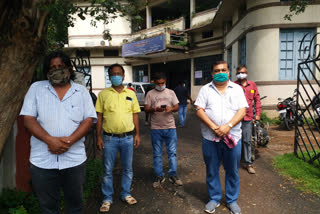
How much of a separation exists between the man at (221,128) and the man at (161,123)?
85 centimetres

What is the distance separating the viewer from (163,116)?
3.83m

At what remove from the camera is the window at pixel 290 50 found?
9.16 m

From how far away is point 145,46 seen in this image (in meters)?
17.0

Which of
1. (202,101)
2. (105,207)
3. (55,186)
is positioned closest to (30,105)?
(55,186)

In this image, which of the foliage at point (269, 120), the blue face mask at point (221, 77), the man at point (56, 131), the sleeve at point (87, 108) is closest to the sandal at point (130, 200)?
the man at point (56, 131)

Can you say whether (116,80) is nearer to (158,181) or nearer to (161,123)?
(161,123)

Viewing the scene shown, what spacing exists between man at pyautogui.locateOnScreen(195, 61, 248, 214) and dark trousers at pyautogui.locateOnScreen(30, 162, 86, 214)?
1587 millimetres

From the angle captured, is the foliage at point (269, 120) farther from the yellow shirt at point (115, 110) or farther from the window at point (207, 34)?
→ the window at point (207, 34)

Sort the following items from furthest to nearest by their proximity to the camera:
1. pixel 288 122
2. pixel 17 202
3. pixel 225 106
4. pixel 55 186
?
pixel 288 122, pixel 225 106, pixel 17 202, pixel 55 186

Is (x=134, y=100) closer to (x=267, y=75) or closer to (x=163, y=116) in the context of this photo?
(x=163, y=116)

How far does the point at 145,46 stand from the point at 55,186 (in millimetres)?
15628

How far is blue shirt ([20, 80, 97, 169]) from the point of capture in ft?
6.91

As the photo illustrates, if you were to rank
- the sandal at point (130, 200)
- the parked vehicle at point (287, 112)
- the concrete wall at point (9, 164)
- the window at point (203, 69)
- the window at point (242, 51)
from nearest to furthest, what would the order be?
the concrete wall at point (9, 164), the sandal at point (130, 200), the parked vehicle at point (287, 112), the window at point (242, 51), the window at point (203, 69)

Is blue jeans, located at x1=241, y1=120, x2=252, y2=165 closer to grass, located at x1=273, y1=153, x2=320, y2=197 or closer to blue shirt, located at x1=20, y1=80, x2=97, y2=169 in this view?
grass, located at x1=273, y1=153, x2=320, y2=197
